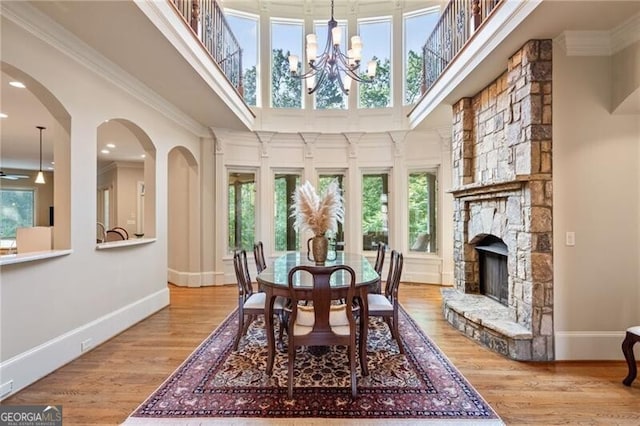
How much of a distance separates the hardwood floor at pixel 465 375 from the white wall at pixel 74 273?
200 mm

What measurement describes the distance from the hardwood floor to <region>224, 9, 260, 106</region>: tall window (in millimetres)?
4463

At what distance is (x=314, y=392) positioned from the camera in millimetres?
2422

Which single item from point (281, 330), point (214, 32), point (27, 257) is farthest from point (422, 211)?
point (27, 257)

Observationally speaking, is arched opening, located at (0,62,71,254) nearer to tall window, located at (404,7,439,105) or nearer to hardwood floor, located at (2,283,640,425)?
hardwood floor, located at (2,283,640,425)

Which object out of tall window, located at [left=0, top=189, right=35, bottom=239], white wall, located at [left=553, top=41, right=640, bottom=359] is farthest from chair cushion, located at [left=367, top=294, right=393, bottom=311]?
tall window, located at [left=0, top=189, right=35, bottom=239]

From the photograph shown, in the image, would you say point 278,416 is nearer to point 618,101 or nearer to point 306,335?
point 306,335

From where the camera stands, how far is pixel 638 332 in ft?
8.26

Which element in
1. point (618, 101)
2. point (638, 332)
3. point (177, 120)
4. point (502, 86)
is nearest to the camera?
point (638, 332)

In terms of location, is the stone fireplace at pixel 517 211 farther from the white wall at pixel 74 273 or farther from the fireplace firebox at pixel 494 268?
the white wall at pixel 74 273

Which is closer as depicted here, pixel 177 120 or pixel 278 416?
pixel 278 416

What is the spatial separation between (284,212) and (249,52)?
3.09m

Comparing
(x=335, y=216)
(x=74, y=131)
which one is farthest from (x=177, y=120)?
(x=335, y=216)

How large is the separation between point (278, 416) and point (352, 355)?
616 mm

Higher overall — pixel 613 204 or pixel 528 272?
pixel 613 204
